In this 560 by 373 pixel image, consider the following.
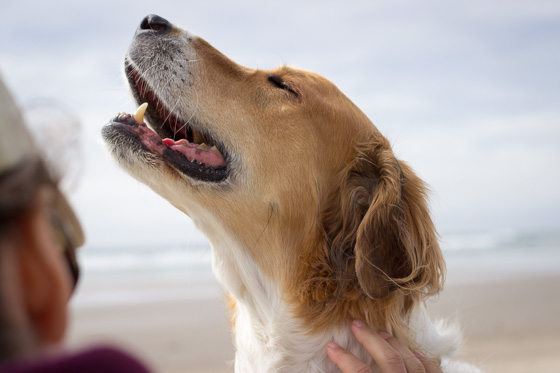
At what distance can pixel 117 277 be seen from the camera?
563 inches

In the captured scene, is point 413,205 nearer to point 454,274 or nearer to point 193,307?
point 193,307

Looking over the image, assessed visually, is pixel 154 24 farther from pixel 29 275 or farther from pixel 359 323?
pixel 29 275

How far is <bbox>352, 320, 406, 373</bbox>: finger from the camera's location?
8.21 ft

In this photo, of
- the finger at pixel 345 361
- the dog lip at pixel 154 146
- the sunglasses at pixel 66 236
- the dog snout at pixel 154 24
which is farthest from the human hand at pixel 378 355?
the dog snout at pixel 154 24

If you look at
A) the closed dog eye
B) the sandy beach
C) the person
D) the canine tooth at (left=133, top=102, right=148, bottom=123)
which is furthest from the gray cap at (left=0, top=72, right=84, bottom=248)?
the sandy beach

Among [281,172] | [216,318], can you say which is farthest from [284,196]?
[216,318]

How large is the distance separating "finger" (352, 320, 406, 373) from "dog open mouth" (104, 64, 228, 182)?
0.98 metres

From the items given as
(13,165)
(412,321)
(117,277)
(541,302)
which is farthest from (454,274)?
(13,165)

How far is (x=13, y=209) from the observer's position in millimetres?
763

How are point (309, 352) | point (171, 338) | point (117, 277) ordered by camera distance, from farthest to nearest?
point (117, 277)
point (171, 338)
point (309, 352)

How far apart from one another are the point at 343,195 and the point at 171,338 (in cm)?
561

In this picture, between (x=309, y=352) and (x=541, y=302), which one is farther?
(x=541, y=302)

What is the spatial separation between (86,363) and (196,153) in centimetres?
214

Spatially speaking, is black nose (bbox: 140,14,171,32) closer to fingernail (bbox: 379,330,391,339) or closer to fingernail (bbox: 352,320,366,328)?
fingernail (bbox: 352,320,366,328)
